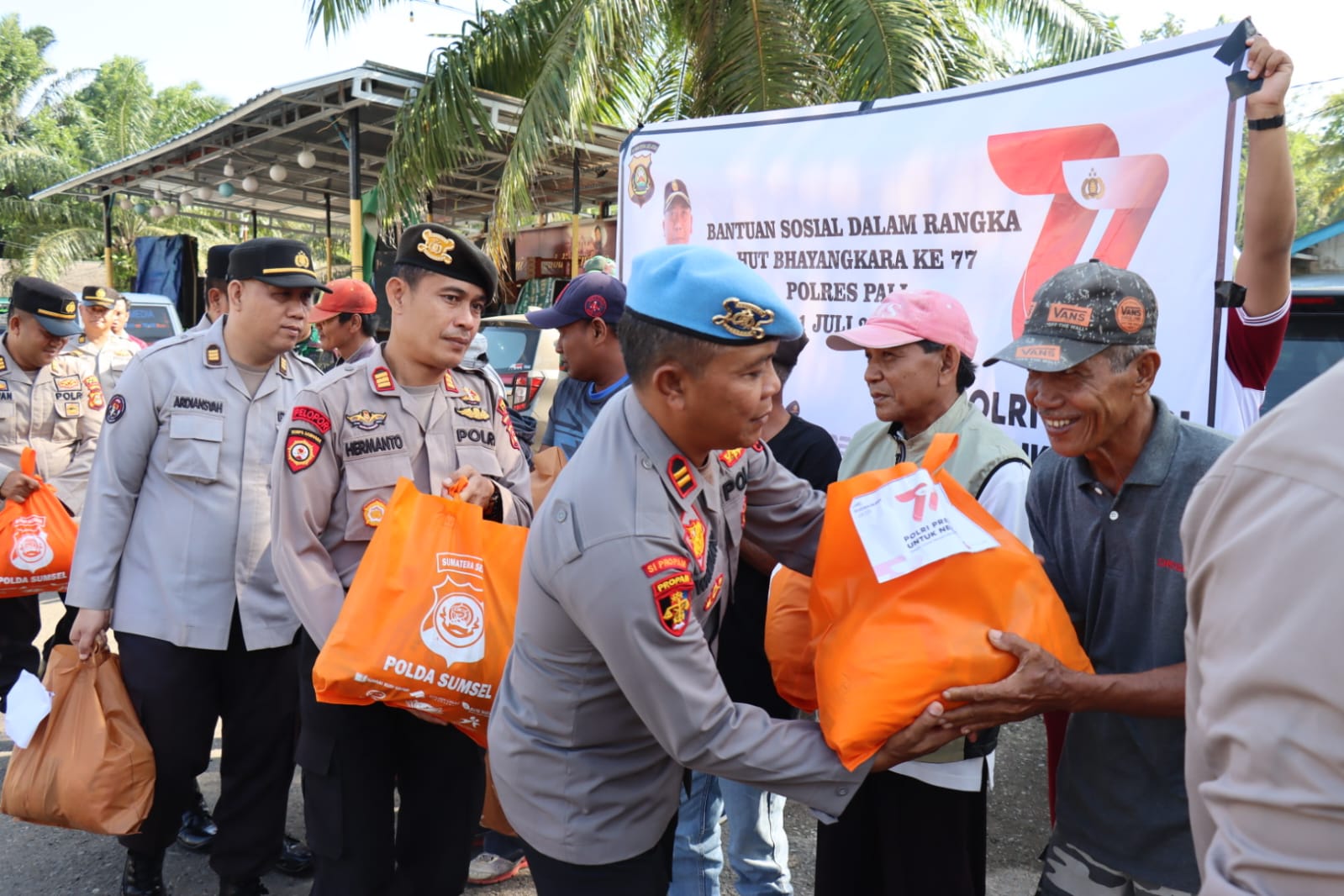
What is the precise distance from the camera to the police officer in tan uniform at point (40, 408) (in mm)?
4188

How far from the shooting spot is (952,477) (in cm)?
202

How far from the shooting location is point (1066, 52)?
9.52 m

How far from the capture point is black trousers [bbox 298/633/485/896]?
2400mm

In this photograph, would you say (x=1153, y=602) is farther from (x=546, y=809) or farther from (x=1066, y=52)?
(x=1066, y=52)

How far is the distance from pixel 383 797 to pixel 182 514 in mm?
1110

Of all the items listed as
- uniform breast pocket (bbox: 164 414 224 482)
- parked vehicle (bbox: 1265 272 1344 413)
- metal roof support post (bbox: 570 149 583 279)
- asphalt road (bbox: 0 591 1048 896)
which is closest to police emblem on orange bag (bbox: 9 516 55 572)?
asphalt road (bbox: 0 591 1048 896)

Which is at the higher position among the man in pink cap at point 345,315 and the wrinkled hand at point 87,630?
the man in pink cap at point 345,315

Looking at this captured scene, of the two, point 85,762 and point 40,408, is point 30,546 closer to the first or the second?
point 40,408

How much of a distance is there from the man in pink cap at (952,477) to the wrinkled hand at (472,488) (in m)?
0.90

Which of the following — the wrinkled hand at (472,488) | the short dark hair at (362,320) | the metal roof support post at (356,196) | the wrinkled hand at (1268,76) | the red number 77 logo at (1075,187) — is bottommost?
the wrinkled hand at (472,488)

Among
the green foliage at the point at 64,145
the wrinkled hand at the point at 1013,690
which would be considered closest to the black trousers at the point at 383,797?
the wrinkled hand at the point at 1013,690

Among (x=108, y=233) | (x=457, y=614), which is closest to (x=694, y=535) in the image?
(x=457, y=614)

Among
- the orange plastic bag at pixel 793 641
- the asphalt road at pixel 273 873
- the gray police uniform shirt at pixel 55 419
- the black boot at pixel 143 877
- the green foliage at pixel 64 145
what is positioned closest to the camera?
the orange plastic bag at pixel 793 641

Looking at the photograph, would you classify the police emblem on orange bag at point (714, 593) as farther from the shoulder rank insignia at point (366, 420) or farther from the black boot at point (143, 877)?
the black boot at point (143, 877)
